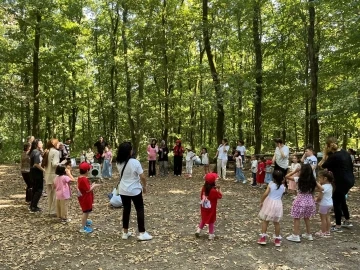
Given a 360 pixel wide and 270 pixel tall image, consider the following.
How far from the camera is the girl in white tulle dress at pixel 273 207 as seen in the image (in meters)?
5.79

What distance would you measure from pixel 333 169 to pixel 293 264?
2.57 m

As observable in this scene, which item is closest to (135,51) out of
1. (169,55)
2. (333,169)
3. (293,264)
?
(169,55)

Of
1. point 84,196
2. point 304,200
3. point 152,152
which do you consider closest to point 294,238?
point 304,200

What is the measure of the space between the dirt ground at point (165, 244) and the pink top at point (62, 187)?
63 cm

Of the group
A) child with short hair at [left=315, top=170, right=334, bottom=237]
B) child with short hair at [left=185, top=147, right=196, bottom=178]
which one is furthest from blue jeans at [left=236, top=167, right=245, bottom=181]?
child with short hair at [left=315, top=170, right=334, bottom=237]

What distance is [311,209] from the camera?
19.7 ft

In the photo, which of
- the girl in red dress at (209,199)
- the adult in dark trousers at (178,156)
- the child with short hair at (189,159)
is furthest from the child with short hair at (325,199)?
the adult in dark trousers at (178,156)

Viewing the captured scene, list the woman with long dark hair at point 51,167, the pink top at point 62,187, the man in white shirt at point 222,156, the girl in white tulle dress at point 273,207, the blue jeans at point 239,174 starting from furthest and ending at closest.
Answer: the man in white shirt at point 222,156 → the blue jeans at point 239,174 → the woman with long dark hair at point 51,167 → the pink top at point 62,187 → the girl in white tulle dress at point 273,207

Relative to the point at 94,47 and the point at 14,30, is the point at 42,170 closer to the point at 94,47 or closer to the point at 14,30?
the point at 14,30

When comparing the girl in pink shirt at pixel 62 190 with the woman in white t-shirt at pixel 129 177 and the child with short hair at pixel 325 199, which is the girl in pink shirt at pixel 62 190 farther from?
the child with short hair at pixel 325 199

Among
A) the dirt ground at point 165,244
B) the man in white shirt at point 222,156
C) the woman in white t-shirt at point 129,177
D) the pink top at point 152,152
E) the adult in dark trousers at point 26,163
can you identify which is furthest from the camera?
the pink top at point 152,152

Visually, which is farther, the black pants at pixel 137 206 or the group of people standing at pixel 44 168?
the group of people standing at pixel 44 168

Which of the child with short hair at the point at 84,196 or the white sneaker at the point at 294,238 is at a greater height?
the child with short hair at the point at 84,196

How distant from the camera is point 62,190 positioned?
7367 millimetres
